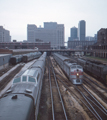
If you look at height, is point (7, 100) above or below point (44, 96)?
above

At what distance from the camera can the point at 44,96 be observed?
1486 centimetres

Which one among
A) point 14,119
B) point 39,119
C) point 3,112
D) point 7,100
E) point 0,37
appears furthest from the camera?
point 0,37

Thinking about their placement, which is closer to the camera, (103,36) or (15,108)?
(15,108)

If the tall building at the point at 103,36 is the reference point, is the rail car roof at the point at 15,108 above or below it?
below

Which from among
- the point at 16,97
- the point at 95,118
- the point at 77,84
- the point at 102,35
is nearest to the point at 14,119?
the point at 16,97

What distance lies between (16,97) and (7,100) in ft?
1.45

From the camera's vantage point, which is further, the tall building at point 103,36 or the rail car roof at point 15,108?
the tall building at point 103,36

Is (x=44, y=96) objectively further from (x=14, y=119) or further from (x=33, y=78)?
(x=14, y=119)

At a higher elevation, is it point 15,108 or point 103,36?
point 103,36

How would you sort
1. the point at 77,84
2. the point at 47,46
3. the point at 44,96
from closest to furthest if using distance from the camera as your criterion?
the point at 44,96 < the point at 77,84 < the point at 47,46

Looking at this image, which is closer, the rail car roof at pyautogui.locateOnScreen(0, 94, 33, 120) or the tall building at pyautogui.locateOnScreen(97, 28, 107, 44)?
the rail car roof at pyautogui.locateOnScreen(0, 94, 33, 120)

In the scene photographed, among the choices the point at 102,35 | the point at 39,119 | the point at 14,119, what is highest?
the point at 102,35

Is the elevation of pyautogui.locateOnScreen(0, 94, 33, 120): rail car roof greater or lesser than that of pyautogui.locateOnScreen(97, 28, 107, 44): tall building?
lesser

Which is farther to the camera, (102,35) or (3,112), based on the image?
(102,35)
